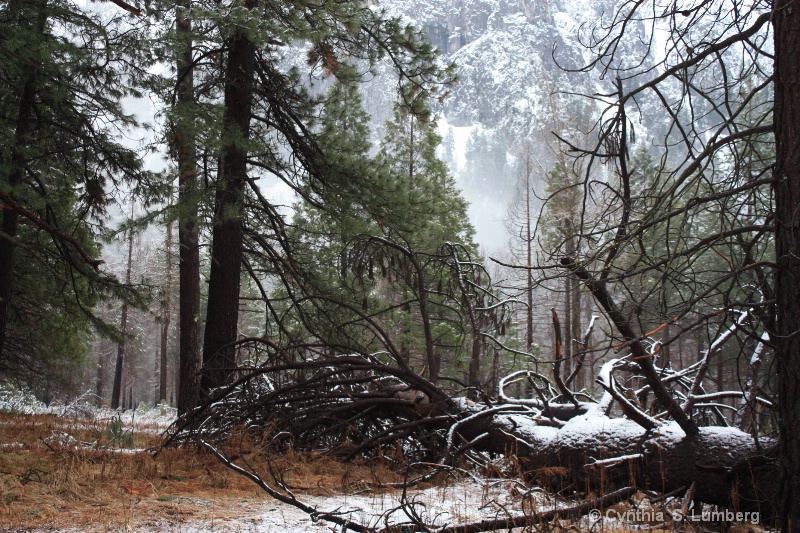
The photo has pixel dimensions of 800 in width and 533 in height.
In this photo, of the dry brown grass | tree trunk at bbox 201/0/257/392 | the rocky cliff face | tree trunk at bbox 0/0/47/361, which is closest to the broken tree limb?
the dry brown grass

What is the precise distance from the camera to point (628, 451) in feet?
12.7

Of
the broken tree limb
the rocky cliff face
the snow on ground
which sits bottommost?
the snow on ground

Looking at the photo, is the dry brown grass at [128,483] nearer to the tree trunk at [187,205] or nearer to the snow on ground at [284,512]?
the snow on ground at [284,512]

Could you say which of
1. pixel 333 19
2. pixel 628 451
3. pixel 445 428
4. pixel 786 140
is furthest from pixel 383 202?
pixel 786 140

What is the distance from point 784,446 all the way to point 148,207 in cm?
804

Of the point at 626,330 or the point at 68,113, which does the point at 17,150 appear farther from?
the point at 626,330

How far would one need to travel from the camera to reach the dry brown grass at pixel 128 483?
316 centimetres

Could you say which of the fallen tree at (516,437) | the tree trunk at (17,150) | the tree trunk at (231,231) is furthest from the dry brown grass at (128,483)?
the tree trunk at (17,150)

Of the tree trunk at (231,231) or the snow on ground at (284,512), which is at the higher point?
the tree trunk at (231,231)

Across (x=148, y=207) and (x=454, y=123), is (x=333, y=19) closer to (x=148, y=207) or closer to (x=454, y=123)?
(x=148, y=207)

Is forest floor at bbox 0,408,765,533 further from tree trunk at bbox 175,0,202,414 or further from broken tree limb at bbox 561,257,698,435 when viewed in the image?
tree trunk at bbox 175,0,202,414

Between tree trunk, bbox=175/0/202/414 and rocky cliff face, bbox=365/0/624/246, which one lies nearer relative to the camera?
tree trunk, bbox=175/0/202/414

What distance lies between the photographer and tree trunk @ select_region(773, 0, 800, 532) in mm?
2840

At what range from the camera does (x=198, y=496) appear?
12.6 feet
